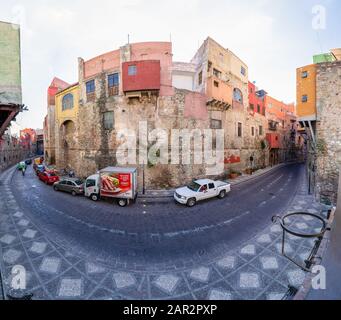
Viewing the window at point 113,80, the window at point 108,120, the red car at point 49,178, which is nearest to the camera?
the window at point 113,80

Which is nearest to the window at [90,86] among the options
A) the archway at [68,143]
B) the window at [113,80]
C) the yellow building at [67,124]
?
the yellow building at [67,124]

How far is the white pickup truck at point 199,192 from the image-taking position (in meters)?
11.3

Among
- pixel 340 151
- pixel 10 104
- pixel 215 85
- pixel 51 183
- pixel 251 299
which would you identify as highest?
pixel 215 85

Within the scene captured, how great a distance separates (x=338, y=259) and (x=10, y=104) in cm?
1377

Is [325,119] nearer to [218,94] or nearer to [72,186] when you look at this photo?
[218,94]

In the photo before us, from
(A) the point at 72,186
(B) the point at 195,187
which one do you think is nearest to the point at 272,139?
(B) the point at 195,187

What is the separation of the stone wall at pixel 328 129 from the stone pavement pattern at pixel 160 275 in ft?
21.2

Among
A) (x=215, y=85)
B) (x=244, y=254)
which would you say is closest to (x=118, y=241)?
(x=244, y=254)

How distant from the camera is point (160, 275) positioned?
17.3ft

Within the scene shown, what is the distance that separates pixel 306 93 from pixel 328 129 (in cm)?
293

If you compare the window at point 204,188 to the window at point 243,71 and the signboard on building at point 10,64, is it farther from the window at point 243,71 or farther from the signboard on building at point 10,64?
the window at point 243,71

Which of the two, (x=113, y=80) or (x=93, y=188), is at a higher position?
(x=113, y=80)
